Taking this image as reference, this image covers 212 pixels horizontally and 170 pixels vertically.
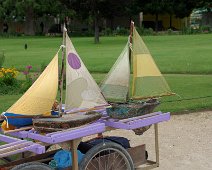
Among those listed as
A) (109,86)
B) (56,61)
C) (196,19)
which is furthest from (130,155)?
(196,19)

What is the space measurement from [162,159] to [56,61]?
2.39 m

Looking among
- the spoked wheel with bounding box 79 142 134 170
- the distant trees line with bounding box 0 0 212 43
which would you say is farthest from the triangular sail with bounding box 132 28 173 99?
the distant trees line with bounding box 0 0 212 43

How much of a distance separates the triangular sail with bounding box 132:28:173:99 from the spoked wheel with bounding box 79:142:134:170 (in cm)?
98

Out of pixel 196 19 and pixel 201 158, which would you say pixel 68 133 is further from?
pixel 196 19

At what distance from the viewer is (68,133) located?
4652 mm

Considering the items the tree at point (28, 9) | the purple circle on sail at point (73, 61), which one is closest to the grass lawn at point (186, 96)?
the purple circle on sail at point (73, 61)

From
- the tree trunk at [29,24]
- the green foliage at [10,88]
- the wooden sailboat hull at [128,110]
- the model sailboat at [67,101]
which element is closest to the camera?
the model sailboat at [67,101]

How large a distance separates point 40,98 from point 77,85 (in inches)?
18.0

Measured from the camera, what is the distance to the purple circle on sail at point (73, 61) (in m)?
5.28

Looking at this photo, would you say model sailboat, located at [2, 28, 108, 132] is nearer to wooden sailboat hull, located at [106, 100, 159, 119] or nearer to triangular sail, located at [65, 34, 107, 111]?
triangular sail, located at [65, 34, 107, 111]

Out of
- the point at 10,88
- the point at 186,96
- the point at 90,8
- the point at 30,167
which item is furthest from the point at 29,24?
the point at 30,167

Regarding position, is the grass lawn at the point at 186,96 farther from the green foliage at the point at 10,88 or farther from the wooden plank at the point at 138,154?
the wooden plank at the point at 138,154

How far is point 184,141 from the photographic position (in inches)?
309

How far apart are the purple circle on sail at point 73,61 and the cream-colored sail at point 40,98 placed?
17 centimetres
